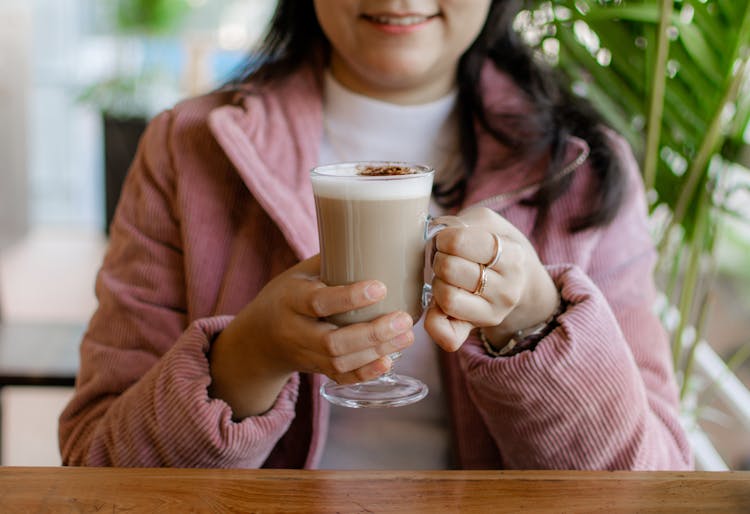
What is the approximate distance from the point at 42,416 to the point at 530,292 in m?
2.68

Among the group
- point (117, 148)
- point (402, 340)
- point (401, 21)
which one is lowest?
point (117, 148)

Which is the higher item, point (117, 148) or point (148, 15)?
point (148, 15)

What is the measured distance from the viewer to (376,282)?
2.74ft

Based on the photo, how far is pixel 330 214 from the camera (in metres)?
0.91

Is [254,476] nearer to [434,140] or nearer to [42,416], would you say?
[434,140]

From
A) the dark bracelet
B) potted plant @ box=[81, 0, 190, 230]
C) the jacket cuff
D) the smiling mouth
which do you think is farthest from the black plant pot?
the dark bracelet

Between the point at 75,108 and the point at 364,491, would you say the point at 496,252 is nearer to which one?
the point at 364,491

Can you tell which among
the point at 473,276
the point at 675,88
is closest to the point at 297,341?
the point at 473,276

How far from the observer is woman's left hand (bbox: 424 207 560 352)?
0.85 metres

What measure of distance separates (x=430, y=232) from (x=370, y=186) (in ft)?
0.30

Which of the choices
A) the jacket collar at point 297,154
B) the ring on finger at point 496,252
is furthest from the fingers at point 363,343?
the jacket collar at point 297,154

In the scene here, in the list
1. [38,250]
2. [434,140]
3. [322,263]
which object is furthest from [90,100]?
[322,263]

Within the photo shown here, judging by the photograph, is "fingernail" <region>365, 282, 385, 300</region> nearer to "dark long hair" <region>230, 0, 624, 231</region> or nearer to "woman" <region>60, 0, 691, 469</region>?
"woman" <region>60, 0, 691, 469</region>

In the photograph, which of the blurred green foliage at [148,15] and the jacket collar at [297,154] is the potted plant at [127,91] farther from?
the jacket collar at [297,154]
